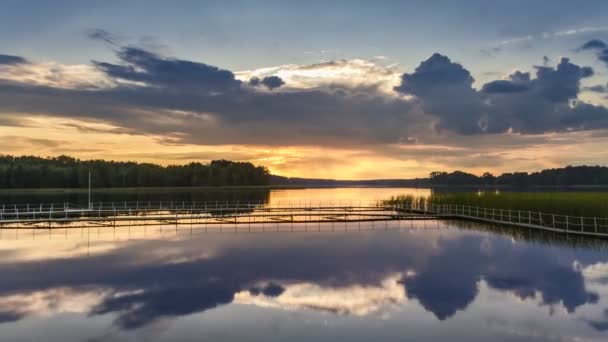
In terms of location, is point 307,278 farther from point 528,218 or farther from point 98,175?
point 98,175

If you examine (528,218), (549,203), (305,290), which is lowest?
(305,290)

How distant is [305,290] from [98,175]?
15819 centimetres

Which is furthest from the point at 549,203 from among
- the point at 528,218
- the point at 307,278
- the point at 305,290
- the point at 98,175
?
the point at 98,175

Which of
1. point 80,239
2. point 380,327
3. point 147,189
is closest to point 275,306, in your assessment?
point 380,327

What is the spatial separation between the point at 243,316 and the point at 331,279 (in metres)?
6.39

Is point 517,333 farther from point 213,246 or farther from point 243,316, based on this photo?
point 213,246

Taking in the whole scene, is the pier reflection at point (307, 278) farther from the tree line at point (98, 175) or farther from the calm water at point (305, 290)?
the tree line at point (98, 175)

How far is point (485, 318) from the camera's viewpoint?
621 inches

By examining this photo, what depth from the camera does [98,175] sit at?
164 metres

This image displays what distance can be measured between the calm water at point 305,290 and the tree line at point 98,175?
126 metres

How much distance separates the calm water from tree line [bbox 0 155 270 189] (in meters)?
126

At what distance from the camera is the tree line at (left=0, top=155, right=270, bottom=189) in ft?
481

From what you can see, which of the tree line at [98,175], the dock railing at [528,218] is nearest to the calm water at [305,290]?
the dock railing at [528,218]

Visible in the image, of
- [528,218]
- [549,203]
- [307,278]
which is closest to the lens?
[307,278]
